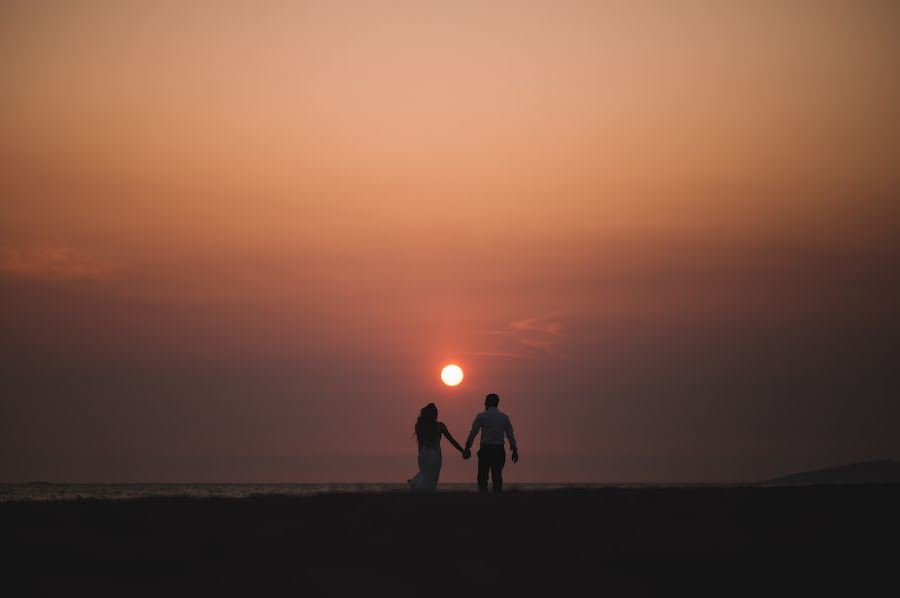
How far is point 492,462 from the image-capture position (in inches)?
995

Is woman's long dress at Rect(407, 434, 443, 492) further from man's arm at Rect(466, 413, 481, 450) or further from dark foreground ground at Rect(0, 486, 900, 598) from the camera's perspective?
dark foreground ground at Rect(0, 486, 900, 598)

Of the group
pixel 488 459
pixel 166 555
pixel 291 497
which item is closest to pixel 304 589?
pixel 166 555

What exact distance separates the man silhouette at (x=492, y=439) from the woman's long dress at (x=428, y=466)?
97 cm

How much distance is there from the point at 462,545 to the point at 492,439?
8198mm

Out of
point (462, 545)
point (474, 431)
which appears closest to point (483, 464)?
point (474, 431)

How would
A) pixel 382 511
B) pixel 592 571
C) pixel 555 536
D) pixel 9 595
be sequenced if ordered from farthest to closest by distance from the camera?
pixel 382 511
pixel 555 536
pixel 592 571
pixel 9 595

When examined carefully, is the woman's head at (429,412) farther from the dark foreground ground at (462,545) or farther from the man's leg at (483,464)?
the dark foreground ground at (462,545)

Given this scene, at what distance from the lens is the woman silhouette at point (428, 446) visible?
25984 millimetres

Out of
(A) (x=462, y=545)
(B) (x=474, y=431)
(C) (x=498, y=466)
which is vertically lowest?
(A) (x=462, y=545)

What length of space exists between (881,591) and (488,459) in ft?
36.3

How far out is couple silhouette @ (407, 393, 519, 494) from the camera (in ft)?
82.6

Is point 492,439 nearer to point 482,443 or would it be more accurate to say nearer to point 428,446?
point 482,443

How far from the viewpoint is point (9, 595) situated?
14.7 meters

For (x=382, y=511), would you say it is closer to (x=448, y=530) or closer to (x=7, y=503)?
(x=448, y=530)
